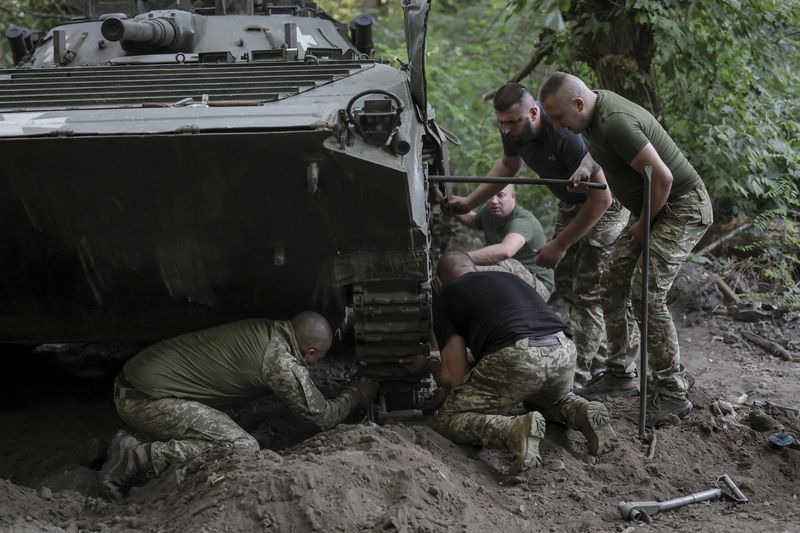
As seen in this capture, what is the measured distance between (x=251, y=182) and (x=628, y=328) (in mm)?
2237

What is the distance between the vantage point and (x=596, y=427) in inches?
172

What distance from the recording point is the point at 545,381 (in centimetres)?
447

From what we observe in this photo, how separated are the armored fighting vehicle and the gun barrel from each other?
18 millimetres

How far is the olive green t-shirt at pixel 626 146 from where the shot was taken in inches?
173

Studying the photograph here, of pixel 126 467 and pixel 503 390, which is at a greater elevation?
pixel 503 390

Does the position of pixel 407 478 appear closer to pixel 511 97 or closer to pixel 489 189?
pixel 511 97

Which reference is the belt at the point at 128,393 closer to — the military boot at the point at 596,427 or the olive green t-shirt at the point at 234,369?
the olive green t-shirt at the point at 234,369

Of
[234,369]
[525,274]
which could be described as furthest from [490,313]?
[525,274]

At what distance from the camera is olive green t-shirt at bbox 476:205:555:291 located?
6.63m

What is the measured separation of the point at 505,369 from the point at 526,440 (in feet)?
1.34

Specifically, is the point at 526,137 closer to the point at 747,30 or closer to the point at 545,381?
the point at 545,381

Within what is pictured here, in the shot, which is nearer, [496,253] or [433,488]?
[433,488]

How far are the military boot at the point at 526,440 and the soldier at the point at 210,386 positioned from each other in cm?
90

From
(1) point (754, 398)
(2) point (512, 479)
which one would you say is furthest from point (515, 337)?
(1) point (754, 398)
